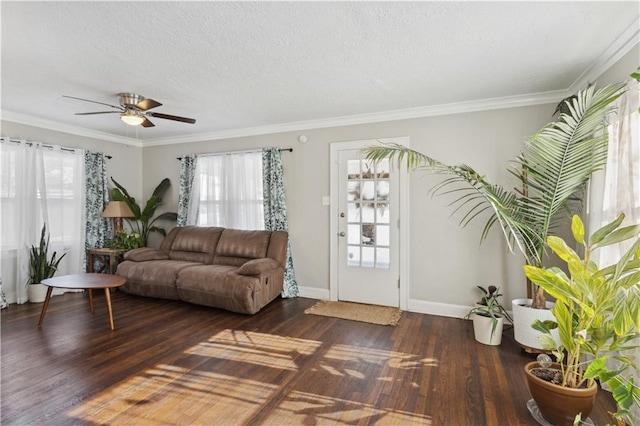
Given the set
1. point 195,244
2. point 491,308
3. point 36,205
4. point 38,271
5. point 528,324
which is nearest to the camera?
point 528,324

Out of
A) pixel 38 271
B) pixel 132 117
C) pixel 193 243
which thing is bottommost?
pixel 38 271

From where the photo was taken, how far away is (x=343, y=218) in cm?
416

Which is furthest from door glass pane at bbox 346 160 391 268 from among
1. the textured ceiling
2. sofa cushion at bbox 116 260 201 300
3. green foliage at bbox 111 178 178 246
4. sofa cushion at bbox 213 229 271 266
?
green foliage at bbox 111 178 178 246

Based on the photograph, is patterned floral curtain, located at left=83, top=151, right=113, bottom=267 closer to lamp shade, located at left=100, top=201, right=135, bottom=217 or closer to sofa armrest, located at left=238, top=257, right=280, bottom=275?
lamp shade, located at left=100, top=201, right=135, bottom=217

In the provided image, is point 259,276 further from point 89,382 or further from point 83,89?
point 83,89

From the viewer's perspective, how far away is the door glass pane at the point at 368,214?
12.9 ft

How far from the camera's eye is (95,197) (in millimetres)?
4859

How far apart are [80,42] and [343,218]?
3.11 m

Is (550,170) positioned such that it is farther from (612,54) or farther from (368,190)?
(368,190)

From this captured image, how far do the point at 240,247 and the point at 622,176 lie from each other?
4.02m

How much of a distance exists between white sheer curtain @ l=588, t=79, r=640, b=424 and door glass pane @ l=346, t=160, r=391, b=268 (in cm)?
203

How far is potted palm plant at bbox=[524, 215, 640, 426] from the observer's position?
154cm

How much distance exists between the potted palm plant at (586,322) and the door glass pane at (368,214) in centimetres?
215

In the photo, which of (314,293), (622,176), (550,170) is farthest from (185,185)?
(622,176)
